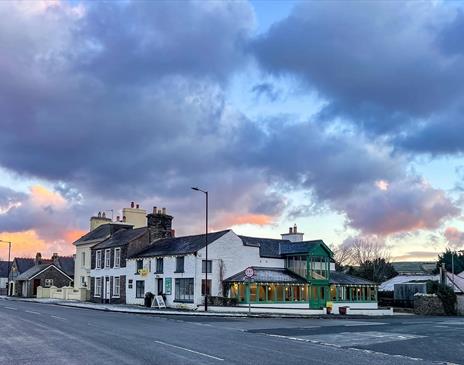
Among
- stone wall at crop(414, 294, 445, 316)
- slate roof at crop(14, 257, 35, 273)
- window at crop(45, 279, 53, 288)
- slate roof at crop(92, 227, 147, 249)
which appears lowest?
stone wall at crop(414, 294, 445, 316)

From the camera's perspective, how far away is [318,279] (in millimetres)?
53688

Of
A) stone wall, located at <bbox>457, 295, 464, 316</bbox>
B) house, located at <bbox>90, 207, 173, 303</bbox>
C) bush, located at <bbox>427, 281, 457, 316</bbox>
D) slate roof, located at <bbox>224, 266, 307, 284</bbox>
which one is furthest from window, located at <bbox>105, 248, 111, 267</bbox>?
stone wall, located at <bbox>457, 295, 464, 316</bbox>

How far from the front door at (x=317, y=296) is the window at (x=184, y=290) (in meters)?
11.5

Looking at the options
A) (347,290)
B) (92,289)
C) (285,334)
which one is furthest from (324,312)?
(92,289)

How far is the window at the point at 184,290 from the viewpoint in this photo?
163 ft

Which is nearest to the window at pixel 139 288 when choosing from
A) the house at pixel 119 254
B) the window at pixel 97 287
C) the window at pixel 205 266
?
the house at pixel 119 254

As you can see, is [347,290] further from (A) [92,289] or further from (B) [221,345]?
(B) [221,345]

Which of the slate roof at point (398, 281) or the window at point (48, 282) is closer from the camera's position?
the slate roof at point (398, 281)

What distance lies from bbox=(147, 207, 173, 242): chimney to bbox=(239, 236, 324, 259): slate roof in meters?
9.79

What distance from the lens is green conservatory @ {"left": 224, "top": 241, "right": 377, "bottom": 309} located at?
49562 mm

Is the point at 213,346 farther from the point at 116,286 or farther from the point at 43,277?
the point at 43,277

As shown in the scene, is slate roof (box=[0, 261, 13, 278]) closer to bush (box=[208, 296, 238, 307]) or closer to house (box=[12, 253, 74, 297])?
house (box=[12, 253, 74, 297])

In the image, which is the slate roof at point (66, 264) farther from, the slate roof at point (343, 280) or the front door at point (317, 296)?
the front door at point (317, 296)

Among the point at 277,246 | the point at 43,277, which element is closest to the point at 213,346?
the point at 277,246
